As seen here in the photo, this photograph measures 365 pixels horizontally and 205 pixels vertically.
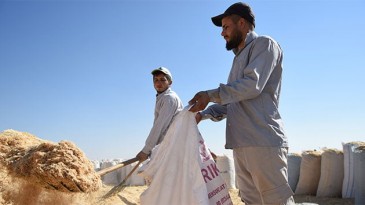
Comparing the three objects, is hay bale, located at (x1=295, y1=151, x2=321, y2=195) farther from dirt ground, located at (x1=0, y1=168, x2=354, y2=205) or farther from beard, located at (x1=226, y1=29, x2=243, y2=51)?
beard, located at (x1=226, y1=29, x2=243, y2=51)

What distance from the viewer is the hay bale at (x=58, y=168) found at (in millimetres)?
2227

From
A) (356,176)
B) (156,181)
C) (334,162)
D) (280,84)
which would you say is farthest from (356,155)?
(156,181)

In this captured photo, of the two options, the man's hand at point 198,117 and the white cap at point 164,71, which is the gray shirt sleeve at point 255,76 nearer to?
the man's hand at point 198,117

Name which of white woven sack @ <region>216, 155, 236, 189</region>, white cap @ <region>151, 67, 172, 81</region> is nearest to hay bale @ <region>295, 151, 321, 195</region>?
white woven sack @ <region>216, 155, 236, 189</region>

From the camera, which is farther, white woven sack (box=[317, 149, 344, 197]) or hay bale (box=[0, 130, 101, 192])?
white woven sack (box=[317, 149, 344, 197])

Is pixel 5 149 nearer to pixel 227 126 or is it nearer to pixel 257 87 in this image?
pixel 227 126

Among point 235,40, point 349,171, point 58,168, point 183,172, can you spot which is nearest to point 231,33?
point 235,40

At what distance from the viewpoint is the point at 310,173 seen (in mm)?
6809

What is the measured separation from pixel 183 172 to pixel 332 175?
16.9ft

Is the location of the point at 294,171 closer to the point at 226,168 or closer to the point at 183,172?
the point at 226,168

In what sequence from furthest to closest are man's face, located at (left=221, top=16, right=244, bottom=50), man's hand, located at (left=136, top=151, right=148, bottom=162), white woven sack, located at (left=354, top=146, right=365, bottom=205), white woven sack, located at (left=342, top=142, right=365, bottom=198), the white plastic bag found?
white woven sack, located at (left=342, top=142, right=365, bottom=198), white woven sack, located at (left=354, top=146, right=365, bottom=205), man's hand, located at (left=136, top=151, right=148, bottom=162), man's face, located at (left=221, top=16, right=244, bottom=50), the white plastic bag

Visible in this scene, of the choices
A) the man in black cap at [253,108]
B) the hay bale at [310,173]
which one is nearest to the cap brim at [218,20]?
the man in black cap at [253,108]

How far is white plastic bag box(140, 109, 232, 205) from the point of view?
6.46ft

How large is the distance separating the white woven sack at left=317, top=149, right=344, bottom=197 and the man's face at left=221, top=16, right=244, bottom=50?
5.08 m
